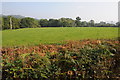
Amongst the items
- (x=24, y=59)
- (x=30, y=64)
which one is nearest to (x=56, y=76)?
(x=30, y=64)

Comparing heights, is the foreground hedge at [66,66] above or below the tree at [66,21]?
below

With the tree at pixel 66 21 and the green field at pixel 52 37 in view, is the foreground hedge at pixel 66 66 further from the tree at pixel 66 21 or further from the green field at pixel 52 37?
the tree at pixel 66 21

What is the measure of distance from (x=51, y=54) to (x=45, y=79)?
675 millimetres

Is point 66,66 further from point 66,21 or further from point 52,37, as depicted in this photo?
point 66,21

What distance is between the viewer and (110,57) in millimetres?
2895

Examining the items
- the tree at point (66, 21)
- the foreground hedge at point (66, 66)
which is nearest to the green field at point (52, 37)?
the foreground hedge at point (66, 66)

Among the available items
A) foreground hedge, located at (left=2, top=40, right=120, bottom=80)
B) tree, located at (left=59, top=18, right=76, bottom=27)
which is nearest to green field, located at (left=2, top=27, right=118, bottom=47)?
foreground hedge, located at (left=2, top=40, right=120, bottom=80)

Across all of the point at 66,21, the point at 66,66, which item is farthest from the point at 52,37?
the point at 66,21

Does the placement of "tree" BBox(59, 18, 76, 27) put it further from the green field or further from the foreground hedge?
the foreground hedge

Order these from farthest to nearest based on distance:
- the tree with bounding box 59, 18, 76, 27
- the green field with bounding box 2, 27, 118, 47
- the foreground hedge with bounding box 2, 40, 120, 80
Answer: the tree with bounding box 59, 18, 76, 27 → the green field with bounding box 2, 27, 118, 47 → the foreground hedge with bounding box 2, 40, 120, 80

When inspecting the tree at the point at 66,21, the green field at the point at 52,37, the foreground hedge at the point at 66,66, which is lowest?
the foreground hedge at the point at 66,66

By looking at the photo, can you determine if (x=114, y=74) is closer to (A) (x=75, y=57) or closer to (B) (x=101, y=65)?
(B) (x=101, y=65)

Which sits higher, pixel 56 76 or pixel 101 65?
pixel 101 65

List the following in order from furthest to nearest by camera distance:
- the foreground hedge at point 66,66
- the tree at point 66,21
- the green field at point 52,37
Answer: the tree at point 66,21, the green field at point 52,37, the foreground hedge at point 66,66
